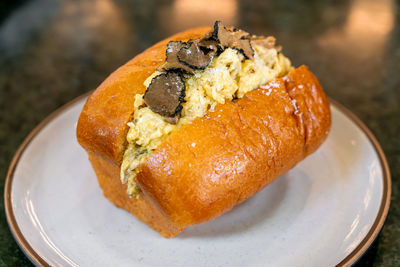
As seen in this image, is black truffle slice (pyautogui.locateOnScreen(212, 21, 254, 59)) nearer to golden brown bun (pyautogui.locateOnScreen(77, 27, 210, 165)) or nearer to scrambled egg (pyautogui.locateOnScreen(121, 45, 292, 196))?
scrambled egg (pyautogui.locateOnScreen(121, 45, 292, 196))

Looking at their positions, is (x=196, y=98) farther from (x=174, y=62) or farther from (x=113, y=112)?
(x=113, y=112)

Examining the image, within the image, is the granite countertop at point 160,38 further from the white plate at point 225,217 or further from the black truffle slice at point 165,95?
the black truffle slice at point 165,95

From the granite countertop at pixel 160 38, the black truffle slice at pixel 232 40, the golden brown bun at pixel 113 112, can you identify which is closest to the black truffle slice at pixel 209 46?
the black truffle slice at pixel 232 40

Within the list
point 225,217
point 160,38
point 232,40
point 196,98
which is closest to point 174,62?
point 196,98

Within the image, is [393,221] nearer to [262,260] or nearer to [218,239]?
[262,260]

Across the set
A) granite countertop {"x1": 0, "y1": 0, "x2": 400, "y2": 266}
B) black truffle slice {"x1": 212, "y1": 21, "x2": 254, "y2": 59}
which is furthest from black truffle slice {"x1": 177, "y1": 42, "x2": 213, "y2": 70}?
granite countertop {"x1": 0, "y1": 0, "x2": 400, "y2": 266}

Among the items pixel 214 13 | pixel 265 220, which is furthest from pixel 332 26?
pixel 265 220
